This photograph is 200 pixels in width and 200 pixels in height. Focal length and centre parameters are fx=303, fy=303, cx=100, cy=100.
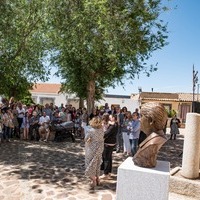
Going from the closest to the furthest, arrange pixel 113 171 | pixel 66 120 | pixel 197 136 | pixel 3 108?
pixel 197 136, pixel 113 171, pixel 3 108, pixel 66 120

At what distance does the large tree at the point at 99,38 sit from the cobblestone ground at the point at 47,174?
5.14m

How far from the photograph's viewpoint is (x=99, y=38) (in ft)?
51.5

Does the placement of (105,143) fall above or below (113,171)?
above

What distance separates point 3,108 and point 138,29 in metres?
7.56

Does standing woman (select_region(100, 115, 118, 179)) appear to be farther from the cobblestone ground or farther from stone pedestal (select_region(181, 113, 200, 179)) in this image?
stone pedestal (select_region(181, 113, 200, 179))

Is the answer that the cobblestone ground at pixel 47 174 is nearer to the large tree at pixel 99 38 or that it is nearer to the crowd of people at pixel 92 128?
the crowd of people at pixel 92 128

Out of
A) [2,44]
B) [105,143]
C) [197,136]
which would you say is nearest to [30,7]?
Result: [2,44]

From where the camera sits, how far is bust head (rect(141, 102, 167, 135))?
4.83 metres

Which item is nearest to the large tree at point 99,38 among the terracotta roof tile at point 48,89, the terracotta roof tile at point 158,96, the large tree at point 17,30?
the large tree at point 17,30

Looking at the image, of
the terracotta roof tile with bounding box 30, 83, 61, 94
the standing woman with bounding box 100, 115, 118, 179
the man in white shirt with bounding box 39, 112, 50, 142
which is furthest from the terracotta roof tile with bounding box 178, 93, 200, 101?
the standing woman with bounding box 100, 115, 118, 179

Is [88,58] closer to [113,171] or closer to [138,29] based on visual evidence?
[138,29]

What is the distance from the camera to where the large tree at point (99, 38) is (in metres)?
13.8

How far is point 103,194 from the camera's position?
726 cm

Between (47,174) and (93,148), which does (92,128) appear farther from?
(47,174)
